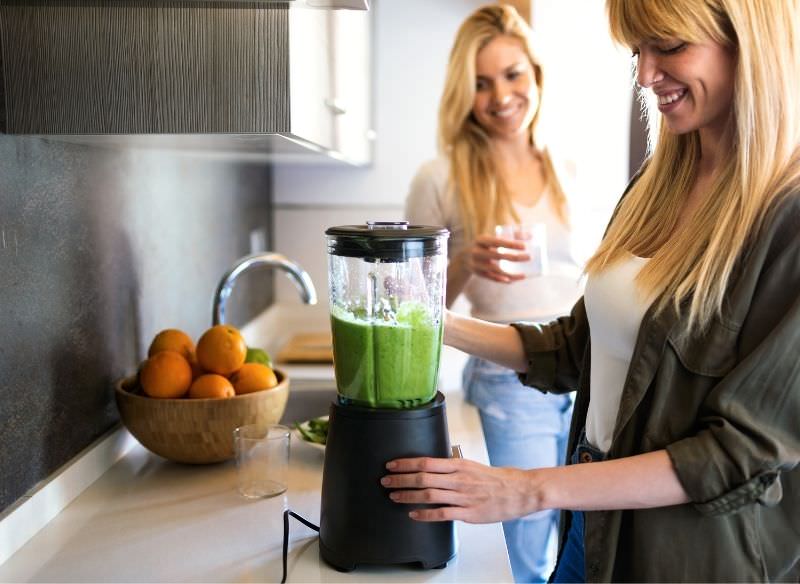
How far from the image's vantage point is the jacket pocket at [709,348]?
1.01 m

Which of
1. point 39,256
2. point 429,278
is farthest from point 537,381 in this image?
point 39,256

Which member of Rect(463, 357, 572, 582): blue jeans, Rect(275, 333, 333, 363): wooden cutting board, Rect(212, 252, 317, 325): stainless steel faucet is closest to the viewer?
Rect(212, 252, 317, 325): stainless steel faucet

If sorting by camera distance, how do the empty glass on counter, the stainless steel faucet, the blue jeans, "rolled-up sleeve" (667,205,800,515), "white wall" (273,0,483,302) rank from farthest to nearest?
"white wall" (273,0,483,302), the blue jeans, the stainless steel faucet, the empty glass on counter, "rolled-up sleeve" (667,205,800,515)

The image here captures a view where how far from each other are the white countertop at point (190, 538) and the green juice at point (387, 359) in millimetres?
226

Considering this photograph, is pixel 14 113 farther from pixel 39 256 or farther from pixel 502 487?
pixel 502 487

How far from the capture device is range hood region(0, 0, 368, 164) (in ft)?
3.58

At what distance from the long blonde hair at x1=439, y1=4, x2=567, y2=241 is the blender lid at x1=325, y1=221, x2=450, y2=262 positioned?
90 centimetres

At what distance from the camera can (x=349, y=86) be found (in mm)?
1885

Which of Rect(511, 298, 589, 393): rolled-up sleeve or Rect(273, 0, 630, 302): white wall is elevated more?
Rect(273, 0, 630, 302): white wall

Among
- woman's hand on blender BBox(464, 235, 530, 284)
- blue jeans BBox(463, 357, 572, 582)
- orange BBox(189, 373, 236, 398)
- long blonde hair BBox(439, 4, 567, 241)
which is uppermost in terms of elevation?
long blonde hair BBox(439, 4, 567, 241)

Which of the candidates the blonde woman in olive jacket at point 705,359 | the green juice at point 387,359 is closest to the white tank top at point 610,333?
the blonde woman in olive jacket at point 705,359

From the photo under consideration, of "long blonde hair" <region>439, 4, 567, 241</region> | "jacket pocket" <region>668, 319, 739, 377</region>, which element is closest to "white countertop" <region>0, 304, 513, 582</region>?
"jacket pocket" <region>668, 319, 739, 377</region>

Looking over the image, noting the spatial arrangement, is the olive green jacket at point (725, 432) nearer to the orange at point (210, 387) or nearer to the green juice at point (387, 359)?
the green juice at point (387, 359)

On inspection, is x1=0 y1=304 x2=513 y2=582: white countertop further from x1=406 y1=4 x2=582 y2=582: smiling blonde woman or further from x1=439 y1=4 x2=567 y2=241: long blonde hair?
x1=439 y1=4 x2=567 y2=241: long blonde hair
